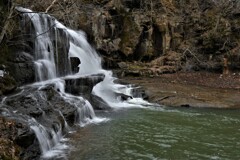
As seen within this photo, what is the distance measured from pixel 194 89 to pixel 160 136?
8559 millimetres

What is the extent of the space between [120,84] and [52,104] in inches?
322

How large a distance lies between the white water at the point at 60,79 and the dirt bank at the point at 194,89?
3.92 feet

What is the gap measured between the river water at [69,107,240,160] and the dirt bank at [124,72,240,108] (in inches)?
51.9

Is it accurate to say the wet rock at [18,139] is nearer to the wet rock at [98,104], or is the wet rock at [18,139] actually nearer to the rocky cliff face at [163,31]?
the wet rock at [98,104]

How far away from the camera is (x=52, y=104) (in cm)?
1276

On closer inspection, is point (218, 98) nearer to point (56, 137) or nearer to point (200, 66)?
point (200, 66)

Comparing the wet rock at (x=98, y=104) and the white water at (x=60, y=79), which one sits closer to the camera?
the white water at (x=60, y=79)

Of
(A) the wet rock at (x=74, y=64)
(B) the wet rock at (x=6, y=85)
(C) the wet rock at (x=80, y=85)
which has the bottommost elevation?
(C) the wet rock at (x=80, y=85)

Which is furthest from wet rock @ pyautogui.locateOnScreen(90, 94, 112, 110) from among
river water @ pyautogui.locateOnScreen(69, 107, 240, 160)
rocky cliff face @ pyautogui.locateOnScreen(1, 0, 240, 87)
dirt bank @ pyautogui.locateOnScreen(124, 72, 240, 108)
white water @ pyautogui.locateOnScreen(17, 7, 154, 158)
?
rocky cliff face @ pyautogui.locateOnScreen(1, 0, 240, 87)

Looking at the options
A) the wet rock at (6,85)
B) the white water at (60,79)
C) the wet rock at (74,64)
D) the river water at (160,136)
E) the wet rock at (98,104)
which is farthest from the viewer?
the wet rock at (74,64)

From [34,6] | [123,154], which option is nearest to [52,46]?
[34,6]

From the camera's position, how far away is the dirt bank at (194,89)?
17.8 meters

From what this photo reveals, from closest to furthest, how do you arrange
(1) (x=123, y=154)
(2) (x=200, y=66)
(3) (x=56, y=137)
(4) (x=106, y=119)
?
(1) (x=123, y=154) → (3) (x=56, y=137) → (4) (x=106, y=119) → (2) (x=200, y=66)

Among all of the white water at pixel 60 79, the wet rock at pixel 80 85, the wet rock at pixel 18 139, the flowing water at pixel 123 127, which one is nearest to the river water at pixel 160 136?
the flowing water at pixel 123 127
